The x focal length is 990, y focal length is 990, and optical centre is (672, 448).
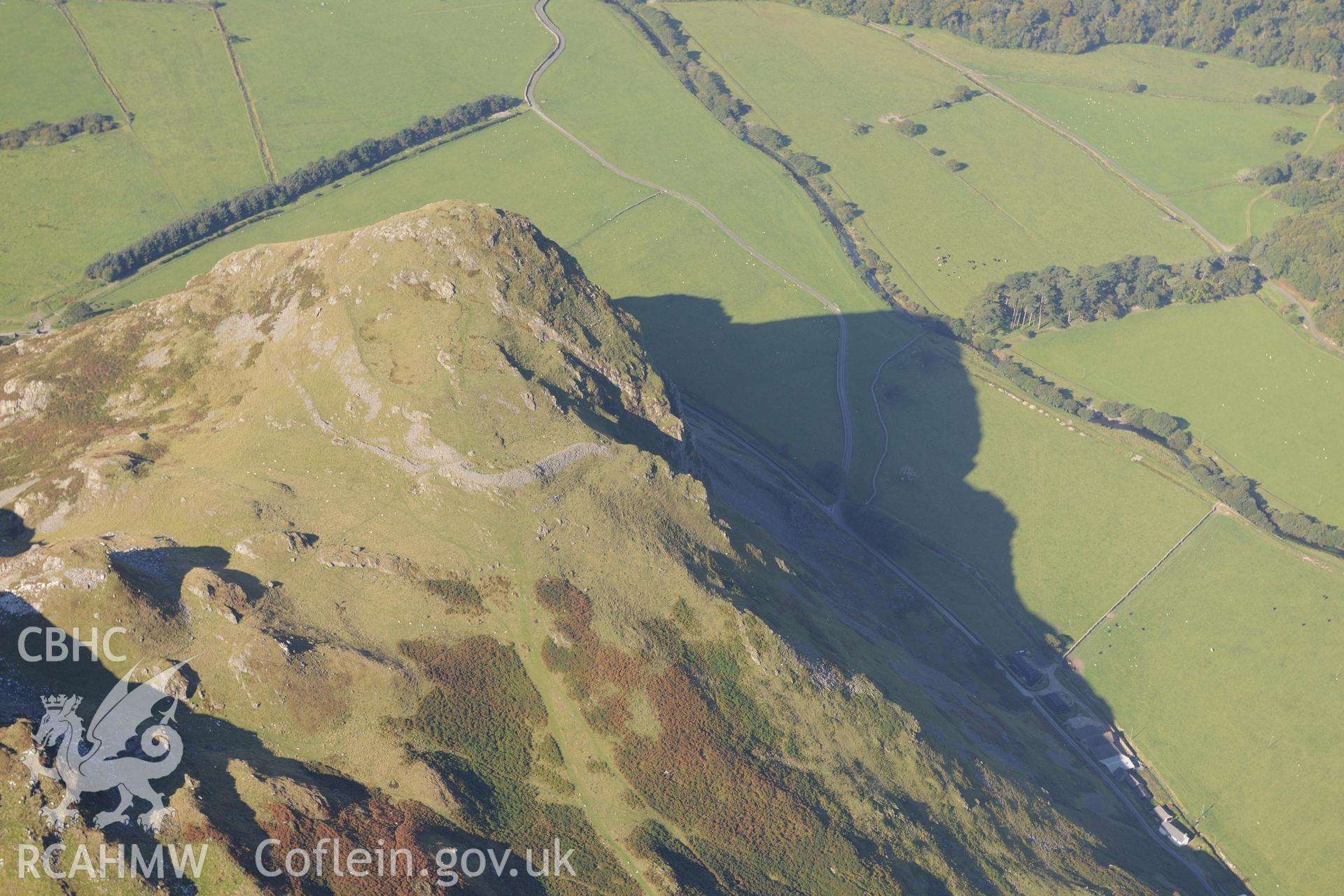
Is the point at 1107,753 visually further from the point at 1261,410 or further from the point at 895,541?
the point at 1261,410

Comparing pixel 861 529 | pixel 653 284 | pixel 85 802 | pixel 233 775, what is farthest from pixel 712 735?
pixel 653 284

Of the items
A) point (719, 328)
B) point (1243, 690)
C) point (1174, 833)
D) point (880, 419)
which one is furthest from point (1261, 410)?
point (719, 328)

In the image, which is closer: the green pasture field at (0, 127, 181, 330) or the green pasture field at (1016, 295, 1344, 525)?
the green pasture field at (0, 127, 181, 330)

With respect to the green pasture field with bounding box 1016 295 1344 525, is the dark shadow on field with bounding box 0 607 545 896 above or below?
above

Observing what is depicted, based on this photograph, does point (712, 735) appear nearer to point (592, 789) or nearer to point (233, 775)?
point (592, 789)

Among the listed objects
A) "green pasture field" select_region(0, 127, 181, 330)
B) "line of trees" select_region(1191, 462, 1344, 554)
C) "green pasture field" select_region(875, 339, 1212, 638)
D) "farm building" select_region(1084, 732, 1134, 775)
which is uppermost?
"green pasture field" select_region(0, 127, 181, 330)

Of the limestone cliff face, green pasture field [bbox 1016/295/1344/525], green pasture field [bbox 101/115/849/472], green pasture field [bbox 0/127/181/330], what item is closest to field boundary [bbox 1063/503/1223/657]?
green pasture field [bbox 1016/295/1344/525]

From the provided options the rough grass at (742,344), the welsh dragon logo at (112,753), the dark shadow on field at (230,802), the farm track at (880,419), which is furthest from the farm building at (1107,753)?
the welsh dragon logo at (112,753)

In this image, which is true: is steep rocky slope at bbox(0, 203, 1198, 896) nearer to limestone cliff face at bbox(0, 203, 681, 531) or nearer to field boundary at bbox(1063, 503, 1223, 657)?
limestone cliff face at bbox(0, 203, 681, 531)
